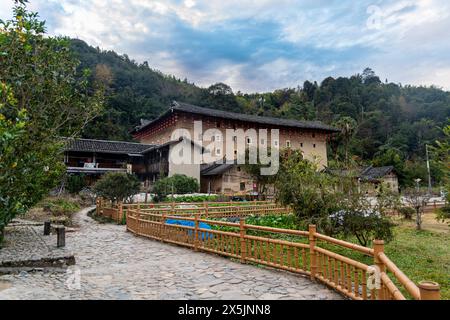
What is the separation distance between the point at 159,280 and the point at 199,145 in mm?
28263

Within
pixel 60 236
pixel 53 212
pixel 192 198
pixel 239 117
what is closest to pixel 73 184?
pixel 53 212

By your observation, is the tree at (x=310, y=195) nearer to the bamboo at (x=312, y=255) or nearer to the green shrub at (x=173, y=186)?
the bamboo at (x=312, y=255)

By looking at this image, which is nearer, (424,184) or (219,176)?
(219,176)

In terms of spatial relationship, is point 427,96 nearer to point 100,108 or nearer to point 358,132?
point 358,132

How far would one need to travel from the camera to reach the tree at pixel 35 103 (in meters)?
6.23

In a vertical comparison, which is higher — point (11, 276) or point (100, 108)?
point (100, 108)

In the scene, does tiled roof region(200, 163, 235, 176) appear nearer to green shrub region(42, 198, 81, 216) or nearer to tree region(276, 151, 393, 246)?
green shrub region(42, 198, 81, 216)

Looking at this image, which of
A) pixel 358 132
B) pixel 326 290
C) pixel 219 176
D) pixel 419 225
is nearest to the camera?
pixel 326 290

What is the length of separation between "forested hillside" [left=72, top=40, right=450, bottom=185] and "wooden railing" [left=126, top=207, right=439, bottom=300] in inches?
1461

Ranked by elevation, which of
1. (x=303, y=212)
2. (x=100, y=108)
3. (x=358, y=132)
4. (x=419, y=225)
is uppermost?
(x=358, y=132)

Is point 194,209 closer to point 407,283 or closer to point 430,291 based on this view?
point 407,283

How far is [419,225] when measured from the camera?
648 inches
